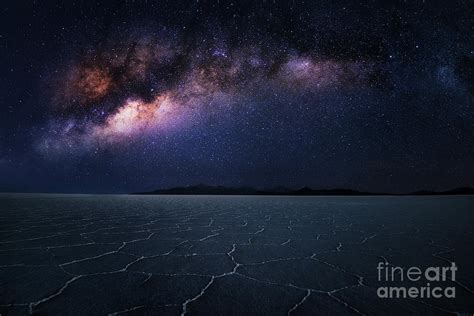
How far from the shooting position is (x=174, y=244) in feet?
10.3

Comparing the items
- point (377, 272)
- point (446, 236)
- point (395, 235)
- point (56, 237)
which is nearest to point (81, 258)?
point (56, 237)

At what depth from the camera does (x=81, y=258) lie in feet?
8.21

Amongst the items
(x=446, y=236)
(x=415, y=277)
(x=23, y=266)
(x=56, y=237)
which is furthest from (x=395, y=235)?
(x=56, y=237)

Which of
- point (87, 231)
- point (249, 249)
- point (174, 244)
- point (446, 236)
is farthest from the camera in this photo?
point (87, 231)

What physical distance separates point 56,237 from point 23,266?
53.5 inches

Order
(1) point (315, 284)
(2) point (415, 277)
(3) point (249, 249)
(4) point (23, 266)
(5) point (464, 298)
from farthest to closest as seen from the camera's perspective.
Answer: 1. (3) point (249, 249)
2. (4) point (23, 266)
3. (2) point (415, 277)
4. (1) point (315, 284)
5. (5) point (464, 298)

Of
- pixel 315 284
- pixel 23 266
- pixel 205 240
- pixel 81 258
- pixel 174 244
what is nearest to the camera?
pixel 315 284

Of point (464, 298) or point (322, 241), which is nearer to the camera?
point (464, 298)

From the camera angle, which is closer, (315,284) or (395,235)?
(315,284)

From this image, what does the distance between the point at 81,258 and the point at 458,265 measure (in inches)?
129

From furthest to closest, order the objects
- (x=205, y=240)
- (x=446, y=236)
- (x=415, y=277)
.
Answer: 1. (x=446, y=236)
2. (x=205, y=240)
3. (x=415, y=277)

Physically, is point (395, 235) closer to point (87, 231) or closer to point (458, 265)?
point (458, 265)

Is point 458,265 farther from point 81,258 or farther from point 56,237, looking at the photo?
point 56,237

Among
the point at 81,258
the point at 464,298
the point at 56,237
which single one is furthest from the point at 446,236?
the point at 56,237
